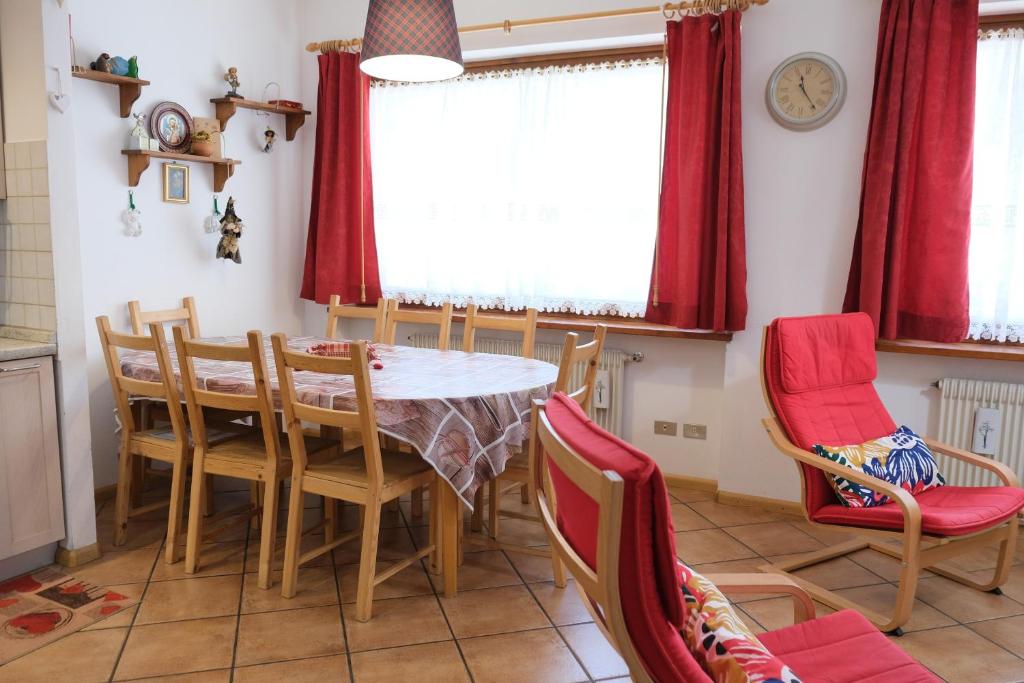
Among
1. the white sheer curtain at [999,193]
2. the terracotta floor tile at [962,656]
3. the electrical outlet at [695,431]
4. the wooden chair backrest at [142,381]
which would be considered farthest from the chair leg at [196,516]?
the white sheer curtain at [999,193]

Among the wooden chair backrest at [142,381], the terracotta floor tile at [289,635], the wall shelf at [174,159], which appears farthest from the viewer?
the wall shelf at [174,159]

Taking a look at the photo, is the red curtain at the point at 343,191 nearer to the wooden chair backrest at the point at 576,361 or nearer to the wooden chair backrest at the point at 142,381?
the wooden chair backrest at the point at 142,381

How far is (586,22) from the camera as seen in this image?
392cm

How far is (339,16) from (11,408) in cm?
288

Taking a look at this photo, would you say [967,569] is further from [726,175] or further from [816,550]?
[726,175]

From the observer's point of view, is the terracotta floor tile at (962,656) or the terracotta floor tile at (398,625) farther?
the terracotta floor tile at (398,625)

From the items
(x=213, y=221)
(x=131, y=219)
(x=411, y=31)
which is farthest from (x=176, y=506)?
(x=411, y=31)

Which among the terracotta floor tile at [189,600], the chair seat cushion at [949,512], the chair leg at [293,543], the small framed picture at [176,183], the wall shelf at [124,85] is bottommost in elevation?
the terracotta floor tile at [189,600]

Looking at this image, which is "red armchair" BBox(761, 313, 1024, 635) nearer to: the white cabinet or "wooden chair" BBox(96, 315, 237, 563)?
"wooden chair" BBox(96, 315, 237, 563)

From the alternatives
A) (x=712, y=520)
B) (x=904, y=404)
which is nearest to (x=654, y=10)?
(x=904, y=404)

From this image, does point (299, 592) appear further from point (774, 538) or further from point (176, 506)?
point (774, 538)

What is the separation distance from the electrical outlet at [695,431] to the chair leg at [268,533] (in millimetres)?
2092

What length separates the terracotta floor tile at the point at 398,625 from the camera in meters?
2.45

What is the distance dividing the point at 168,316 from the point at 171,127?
0.94 meters
